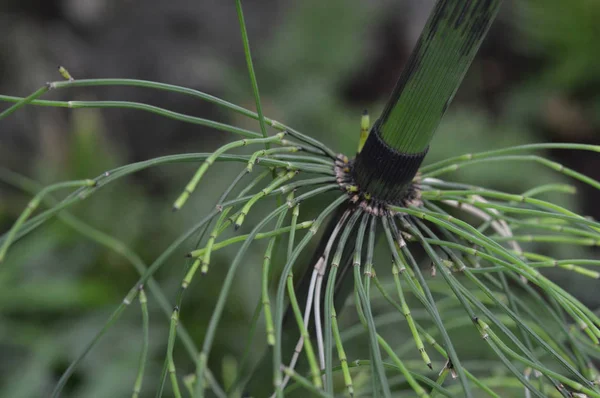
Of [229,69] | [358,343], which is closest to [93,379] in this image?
[358,343]

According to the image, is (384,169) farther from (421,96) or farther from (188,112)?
(188,112)

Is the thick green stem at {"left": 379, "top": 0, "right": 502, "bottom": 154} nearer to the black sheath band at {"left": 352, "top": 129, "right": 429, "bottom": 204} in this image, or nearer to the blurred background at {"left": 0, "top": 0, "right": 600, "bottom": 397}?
the black sheath band at {"left": 352, "top": 129, "right": 429, "bottom": 204}

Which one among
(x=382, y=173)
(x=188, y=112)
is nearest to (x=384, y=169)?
(x=382, y=173)

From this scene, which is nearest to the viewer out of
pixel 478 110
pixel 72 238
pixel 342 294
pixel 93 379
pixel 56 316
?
pixel 342 294

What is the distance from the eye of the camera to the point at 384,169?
42 cm

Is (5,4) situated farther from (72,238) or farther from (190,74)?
(72,238)

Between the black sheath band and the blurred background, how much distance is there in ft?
3.12

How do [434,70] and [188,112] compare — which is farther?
[188,112]

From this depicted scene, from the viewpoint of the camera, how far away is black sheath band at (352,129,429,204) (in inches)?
16.3

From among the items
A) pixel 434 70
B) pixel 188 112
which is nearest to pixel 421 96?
pixel 434 70

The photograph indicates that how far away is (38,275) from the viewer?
1.38 m

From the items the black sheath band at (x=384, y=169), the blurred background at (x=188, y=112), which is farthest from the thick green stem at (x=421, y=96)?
the blurred background at (x=188, y=112)

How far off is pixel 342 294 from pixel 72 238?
115 cm

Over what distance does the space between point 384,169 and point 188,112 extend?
5.44 ft
